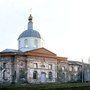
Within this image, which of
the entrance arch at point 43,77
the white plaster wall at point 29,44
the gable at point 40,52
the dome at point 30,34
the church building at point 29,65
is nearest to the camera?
the church building at point 29,65

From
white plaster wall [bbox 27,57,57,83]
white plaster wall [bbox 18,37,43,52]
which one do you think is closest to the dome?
white plaster wall [bbox 18,37,43,52]

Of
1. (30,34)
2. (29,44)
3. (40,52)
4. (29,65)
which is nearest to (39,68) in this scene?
(29,65)

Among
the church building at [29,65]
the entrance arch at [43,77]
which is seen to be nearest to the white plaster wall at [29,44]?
the church building at [29,65]

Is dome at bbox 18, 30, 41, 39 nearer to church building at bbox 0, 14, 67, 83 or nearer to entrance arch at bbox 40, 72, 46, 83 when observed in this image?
church building at bbox 0, 14, 67, 83

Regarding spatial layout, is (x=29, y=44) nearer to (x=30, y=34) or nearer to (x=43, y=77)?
(x=30, y=34)

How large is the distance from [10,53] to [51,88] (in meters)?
24.3

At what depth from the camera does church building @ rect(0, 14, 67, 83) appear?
50000mm

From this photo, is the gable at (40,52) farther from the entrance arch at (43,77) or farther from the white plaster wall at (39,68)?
the entrance arch at (43,77)

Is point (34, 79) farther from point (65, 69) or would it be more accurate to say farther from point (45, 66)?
point (65, 69)

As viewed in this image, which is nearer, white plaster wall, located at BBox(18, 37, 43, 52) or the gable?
the gable

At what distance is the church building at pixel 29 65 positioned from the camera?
50.0 m

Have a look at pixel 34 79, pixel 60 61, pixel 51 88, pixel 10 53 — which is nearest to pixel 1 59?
pixel 10 53

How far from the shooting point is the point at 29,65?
51.0 metres

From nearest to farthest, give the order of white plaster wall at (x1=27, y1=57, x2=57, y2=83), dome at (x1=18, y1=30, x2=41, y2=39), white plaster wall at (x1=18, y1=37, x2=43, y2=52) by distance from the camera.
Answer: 1. white plaster wall at (x1=27, y1=57, x2=57, y2=83)
2. white plaster wall at (x1=18, y1=37, x2=43, y2=52)
3. dome at (x1=18, y1=30, x2=41, y2=39)
